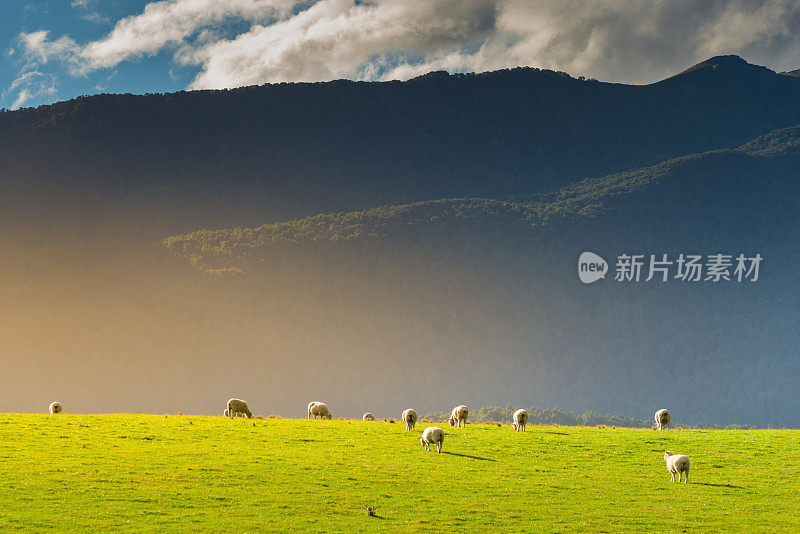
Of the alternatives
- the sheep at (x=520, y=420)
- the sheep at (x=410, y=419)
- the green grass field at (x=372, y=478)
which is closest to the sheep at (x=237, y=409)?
the green grass field at (x=372, y=478)

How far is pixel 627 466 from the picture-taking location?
33031 mm

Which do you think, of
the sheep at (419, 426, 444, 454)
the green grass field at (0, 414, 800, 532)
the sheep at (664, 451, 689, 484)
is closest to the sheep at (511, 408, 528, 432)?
the green grass field at (0, 414, 800, 532)

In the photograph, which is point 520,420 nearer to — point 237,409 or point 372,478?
point 372,478

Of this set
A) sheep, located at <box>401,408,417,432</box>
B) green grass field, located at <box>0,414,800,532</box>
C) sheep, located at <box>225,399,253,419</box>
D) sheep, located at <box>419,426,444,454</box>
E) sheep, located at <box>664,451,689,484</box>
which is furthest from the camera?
sheep, located at <box>225,399,253,419</box>

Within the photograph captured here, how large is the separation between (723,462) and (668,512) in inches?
383

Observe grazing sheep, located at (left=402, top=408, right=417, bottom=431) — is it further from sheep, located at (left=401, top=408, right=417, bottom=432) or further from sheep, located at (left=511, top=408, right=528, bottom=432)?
sheep, located at (left=511, top=408, right=528, bottom=432)

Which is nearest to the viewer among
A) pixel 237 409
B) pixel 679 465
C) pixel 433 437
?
pixel 679 465

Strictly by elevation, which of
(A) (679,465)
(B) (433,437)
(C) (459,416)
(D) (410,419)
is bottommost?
(A) (679,465)

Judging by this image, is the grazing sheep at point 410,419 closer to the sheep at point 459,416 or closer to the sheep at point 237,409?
the sheep at point 459,416

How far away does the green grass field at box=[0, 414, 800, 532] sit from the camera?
23.9 m

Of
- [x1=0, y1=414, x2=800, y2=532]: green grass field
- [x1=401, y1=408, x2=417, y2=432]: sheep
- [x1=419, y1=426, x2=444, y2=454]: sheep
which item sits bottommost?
[x1=0, y1=414, x2=800, y2=532]: green grass field

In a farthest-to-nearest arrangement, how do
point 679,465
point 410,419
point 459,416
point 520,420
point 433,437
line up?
point 459,416 < point 520,420 < point 410,419 < point 433,437 < point 679,465

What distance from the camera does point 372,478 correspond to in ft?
95.4

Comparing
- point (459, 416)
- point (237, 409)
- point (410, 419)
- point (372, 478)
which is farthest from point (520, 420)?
point (237, 409)
